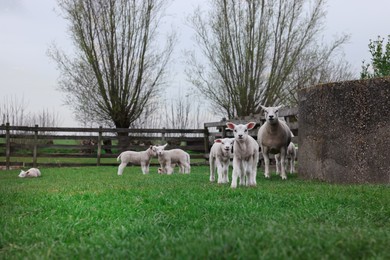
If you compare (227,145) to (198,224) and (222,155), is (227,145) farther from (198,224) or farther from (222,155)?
(198,224)

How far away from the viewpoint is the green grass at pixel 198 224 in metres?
3.65

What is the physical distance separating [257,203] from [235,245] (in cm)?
261

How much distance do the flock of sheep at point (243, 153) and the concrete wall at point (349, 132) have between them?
0.87 m

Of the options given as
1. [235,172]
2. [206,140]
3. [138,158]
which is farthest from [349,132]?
[206,140]

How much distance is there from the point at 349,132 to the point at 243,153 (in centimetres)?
279

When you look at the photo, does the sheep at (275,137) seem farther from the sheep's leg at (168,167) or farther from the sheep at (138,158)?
the sheep at (138,158)

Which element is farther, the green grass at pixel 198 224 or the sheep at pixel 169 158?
the sheep at pixel 169 158

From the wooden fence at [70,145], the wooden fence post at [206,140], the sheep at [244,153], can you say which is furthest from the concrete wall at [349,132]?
the wooden fence post at [206,140]

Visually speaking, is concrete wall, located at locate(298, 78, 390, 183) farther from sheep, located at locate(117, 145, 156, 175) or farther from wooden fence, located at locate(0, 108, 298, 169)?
wooden fence, located at locate(0, 108, 298, 169)

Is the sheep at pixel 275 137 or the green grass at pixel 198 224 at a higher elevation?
the sheep at pixel 275 137

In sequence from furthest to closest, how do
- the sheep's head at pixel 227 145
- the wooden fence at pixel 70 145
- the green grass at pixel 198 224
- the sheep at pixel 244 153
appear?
the wooden fence at pixel 70 145 → the sheep's head at pixel 227 145 → the sheep at pixel 244 153 → the green grass at pixel 198 224

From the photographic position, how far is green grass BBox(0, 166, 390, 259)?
3646 mm

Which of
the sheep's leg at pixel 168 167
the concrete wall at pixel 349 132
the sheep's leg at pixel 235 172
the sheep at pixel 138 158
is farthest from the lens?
the sheep at pixel 138 158

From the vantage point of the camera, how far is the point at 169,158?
15086 millimetres
